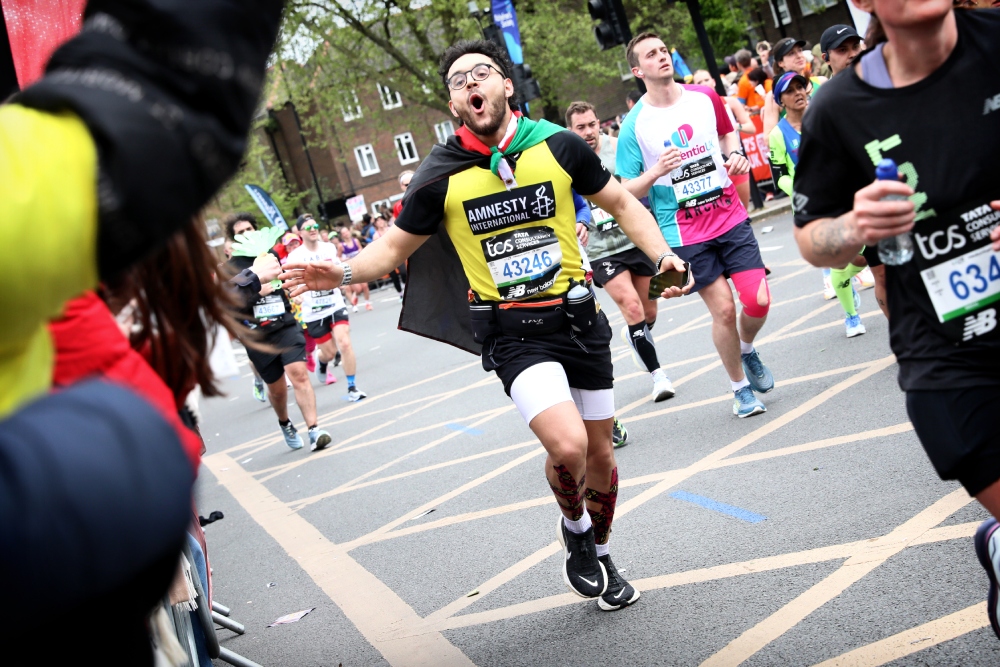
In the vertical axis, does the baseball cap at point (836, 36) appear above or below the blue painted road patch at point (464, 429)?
above

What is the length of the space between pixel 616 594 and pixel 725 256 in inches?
116

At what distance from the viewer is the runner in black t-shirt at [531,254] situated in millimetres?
4133

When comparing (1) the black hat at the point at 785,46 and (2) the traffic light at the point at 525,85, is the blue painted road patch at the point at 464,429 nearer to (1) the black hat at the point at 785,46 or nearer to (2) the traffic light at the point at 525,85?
(1) the black hat at the point at 785,46

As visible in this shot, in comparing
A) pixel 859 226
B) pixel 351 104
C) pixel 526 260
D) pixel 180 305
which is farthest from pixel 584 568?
pixel 351 104

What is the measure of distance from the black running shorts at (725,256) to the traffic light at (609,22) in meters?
9.29

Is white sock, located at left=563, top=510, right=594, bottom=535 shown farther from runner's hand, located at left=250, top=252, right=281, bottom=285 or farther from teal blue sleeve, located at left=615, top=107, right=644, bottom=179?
teal blue sleeve, located at left=615, top=107, right=644, bottom=179

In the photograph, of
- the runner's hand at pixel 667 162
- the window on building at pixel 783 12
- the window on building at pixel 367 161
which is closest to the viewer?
the runner's hand at pixel 667 162

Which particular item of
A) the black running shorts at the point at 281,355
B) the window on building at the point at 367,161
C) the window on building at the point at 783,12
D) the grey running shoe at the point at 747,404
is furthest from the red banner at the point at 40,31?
the window on building at the point at 367,161

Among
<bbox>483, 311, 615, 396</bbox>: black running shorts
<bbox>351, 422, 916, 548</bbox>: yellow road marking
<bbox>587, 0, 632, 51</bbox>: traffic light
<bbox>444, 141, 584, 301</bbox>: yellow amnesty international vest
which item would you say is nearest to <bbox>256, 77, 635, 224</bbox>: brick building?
<bbox>587, 0, 632, 51</bbox>: traffic light

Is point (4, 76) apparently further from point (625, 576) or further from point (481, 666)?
point (625, 576)

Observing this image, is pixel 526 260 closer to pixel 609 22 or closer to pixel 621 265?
pixel 621 265

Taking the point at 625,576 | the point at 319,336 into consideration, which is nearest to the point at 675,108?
the point at 625,576

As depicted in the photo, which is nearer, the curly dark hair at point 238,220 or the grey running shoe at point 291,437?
the curly dark hair at point 238,220

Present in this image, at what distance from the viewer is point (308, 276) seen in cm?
390
